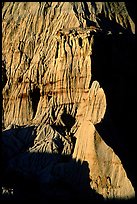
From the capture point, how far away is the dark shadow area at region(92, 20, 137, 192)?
2115 inches

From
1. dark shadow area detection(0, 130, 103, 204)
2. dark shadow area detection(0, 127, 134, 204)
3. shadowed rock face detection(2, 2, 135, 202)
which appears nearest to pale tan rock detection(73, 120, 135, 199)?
shadowed rock face detection(2, 2, 135, 202)

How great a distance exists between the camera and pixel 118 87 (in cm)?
5888

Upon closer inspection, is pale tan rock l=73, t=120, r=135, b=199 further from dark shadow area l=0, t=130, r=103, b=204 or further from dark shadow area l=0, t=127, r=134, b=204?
dark shadow area l=0, t=130, r=103, b=204

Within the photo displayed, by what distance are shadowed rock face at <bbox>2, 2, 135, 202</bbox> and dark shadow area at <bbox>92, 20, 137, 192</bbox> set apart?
0.16 meters

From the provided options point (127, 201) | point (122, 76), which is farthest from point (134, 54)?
→ point (127, 201)

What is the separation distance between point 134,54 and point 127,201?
15.2 m

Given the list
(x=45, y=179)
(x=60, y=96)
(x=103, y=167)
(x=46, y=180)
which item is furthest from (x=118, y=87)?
(x=46, y=180)

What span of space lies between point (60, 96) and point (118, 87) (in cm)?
416

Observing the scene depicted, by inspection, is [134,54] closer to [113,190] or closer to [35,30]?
[35,30]

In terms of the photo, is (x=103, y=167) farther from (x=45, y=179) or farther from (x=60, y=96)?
(x=60, y=96)

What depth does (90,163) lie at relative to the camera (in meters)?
52.3

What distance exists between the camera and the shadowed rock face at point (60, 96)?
52.0m

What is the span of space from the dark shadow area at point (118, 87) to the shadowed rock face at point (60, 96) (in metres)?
0.16

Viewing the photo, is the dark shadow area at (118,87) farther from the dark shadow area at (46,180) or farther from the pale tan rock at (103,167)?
the dark shadow area at (46,180)
